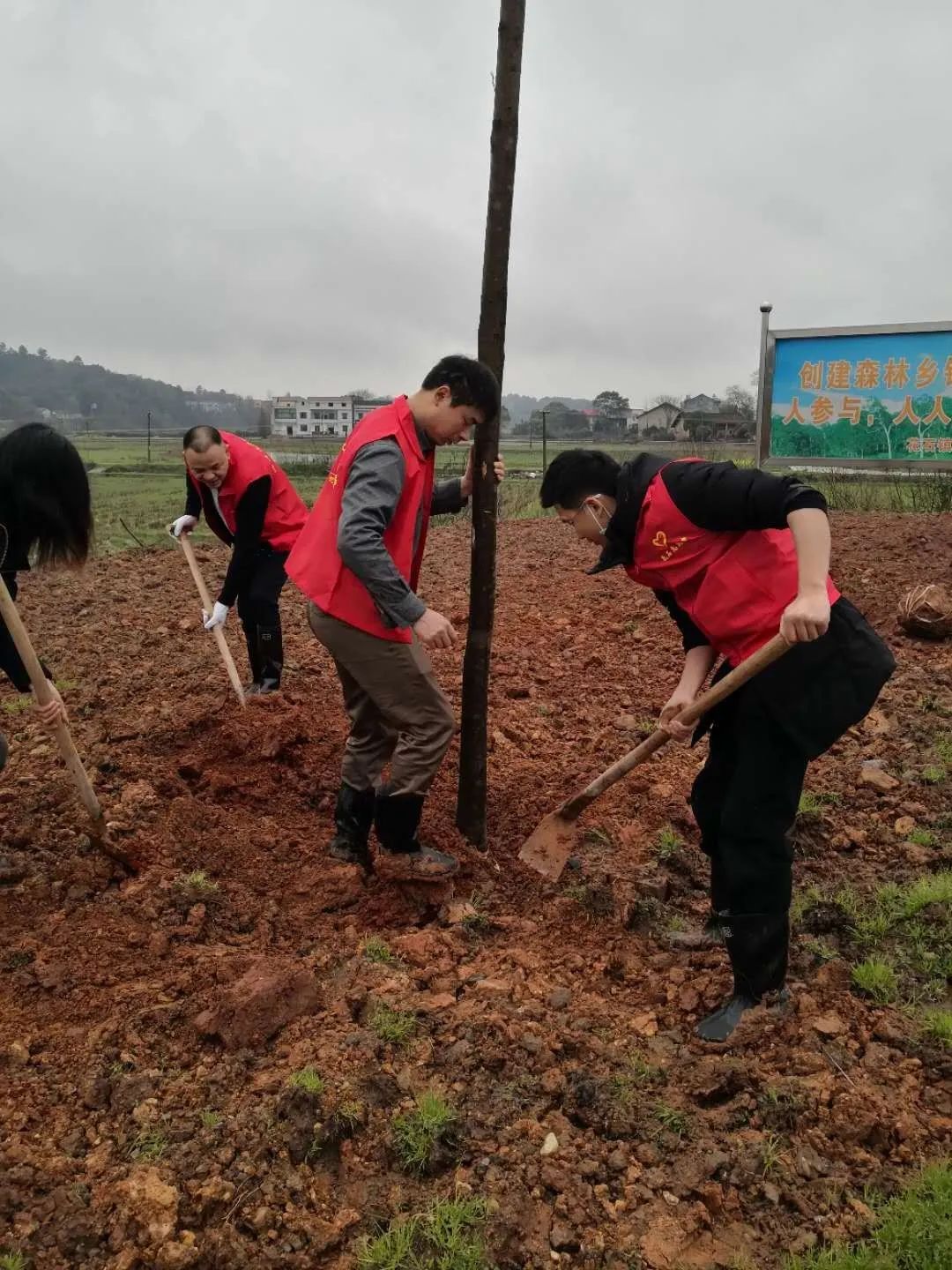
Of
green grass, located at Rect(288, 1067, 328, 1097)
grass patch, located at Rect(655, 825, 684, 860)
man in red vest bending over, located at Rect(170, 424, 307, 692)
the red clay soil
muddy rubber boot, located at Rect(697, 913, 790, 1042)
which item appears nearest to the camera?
the red clay soil

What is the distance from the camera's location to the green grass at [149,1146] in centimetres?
210

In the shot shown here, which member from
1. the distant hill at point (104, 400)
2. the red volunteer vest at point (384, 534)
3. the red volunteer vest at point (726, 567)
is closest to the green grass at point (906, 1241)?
the red volunteer vest at point (726, 567)

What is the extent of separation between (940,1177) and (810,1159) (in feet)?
0.89

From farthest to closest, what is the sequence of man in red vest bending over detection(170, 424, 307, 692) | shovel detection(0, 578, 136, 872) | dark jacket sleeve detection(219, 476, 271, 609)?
1. dark jacket sleeve detection(219, 476, 271, 609)
2. man in red vest bending over detection(170, 424, 307, 692)
3. shovel detection(0, 578, 136, 872)

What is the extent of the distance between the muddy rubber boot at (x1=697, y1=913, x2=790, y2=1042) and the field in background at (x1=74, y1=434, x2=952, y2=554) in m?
3.48

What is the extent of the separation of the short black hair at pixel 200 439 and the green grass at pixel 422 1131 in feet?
11.3

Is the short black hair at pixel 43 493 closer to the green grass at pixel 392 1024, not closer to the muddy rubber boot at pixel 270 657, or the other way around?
the green grass at pixel 392 1024

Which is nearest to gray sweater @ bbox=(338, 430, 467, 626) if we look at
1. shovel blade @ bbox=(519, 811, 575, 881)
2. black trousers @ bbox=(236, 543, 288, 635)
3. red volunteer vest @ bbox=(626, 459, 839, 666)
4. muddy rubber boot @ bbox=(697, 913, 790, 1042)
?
red volunteer vest @ bbox=(626, 459, 839, 666)

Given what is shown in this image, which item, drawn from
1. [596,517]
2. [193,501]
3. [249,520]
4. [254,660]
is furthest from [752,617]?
[193,501]

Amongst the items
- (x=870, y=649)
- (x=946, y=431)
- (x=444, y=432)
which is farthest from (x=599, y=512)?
(x=946, y=431)

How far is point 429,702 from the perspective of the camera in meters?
3.19

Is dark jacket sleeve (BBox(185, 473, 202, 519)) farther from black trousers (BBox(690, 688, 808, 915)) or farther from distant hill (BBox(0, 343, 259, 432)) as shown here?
distant hill (BBox(0, 343, 259, 432))

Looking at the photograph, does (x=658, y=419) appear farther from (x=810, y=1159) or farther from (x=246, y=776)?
(x=810, y=1159)

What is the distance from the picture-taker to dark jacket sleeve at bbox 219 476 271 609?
4.91 meters
